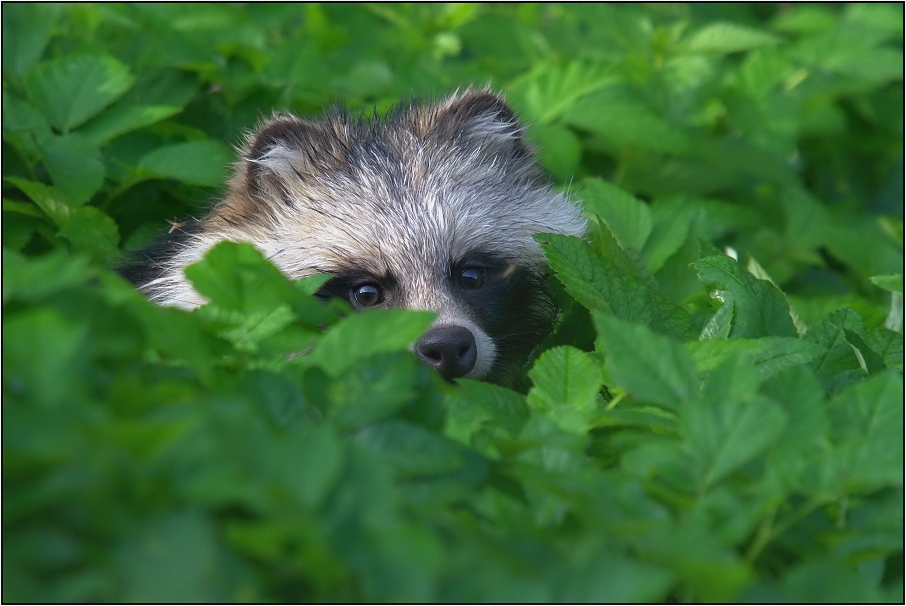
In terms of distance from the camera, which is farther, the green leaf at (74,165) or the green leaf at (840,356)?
the green leaf at (74,165)

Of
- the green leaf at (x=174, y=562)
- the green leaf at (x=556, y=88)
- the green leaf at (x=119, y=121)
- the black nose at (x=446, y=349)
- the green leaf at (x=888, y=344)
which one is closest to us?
the green leaf at (x=174, y=562)

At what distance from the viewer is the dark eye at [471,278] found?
4699 mm

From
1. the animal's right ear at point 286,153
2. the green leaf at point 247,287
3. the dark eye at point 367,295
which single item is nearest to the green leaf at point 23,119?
the animal's right ear at point 286,153

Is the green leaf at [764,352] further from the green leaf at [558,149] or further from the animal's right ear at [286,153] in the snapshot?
the green leaf at [558,149]

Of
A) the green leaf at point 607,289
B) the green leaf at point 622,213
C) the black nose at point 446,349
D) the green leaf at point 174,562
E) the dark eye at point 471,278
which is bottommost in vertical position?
the dark eye at point 471,278

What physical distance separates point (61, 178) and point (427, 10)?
3.79 meters

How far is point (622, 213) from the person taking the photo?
4.52 metres

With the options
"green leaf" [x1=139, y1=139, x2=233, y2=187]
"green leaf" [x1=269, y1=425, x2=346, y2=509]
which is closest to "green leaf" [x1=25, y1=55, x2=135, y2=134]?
"green leaf" [x1=139, y1=139, x2=233, y2=187]

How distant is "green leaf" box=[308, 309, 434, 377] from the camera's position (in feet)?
7.61

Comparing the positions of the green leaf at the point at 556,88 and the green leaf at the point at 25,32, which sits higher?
the green leaf at the point at 25,32

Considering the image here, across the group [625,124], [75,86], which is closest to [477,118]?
[625,124]

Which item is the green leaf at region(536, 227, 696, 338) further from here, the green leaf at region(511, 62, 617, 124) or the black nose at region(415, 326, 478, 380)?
the green leaf at region(511, 62, 617, 124)

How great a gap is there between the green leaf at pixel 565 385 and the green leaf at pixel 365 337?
47 centimetres

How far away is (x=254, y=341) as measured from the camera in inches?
99.1
